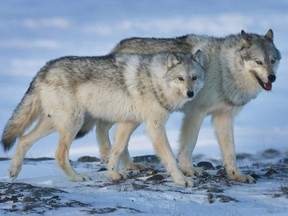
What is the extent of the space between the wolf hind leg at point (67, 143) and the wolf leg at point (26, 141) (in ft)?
1.72

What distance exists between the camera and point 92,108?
11227 millimetres

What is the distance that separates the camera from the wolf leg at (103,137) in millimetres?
12492

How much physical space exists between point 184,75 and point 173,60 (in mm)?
368

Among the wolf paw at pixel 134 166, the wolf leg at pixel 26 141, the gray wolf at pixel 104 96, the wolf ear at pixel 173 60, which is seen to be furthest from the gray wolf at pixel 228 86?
the wolf leg at pixel 26 141

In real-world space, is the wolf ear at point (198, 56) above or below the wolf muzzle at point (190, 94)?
above

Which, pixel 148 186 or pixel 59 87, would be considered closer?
pixel 148 186

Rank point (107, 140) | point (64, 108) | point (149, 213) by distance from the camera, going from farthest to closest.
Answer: point (107, 140) → point (64, 108) → point (149, 213)

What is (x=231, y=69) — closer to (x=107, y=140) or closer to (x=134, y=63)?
(x=134, y=63)

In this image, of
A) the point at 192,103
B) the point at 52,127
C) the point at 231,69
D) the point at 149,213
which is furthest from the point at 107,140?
the point at 149,213

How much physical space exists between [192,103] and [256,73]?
52.2 inches

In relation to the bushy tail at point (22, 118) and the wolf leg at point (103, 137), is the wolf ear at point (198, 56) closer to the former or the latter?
the wolf leg at point (103, 137)

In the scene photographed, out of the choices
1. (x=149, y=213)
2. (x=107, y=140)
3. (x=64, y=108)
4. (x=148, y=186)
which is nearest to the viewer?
(x=149, y=213)

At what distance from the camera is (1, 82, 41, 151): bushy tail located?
38.1ft

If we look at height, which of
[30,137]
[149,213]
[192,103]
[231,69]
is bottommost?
[149,213]
